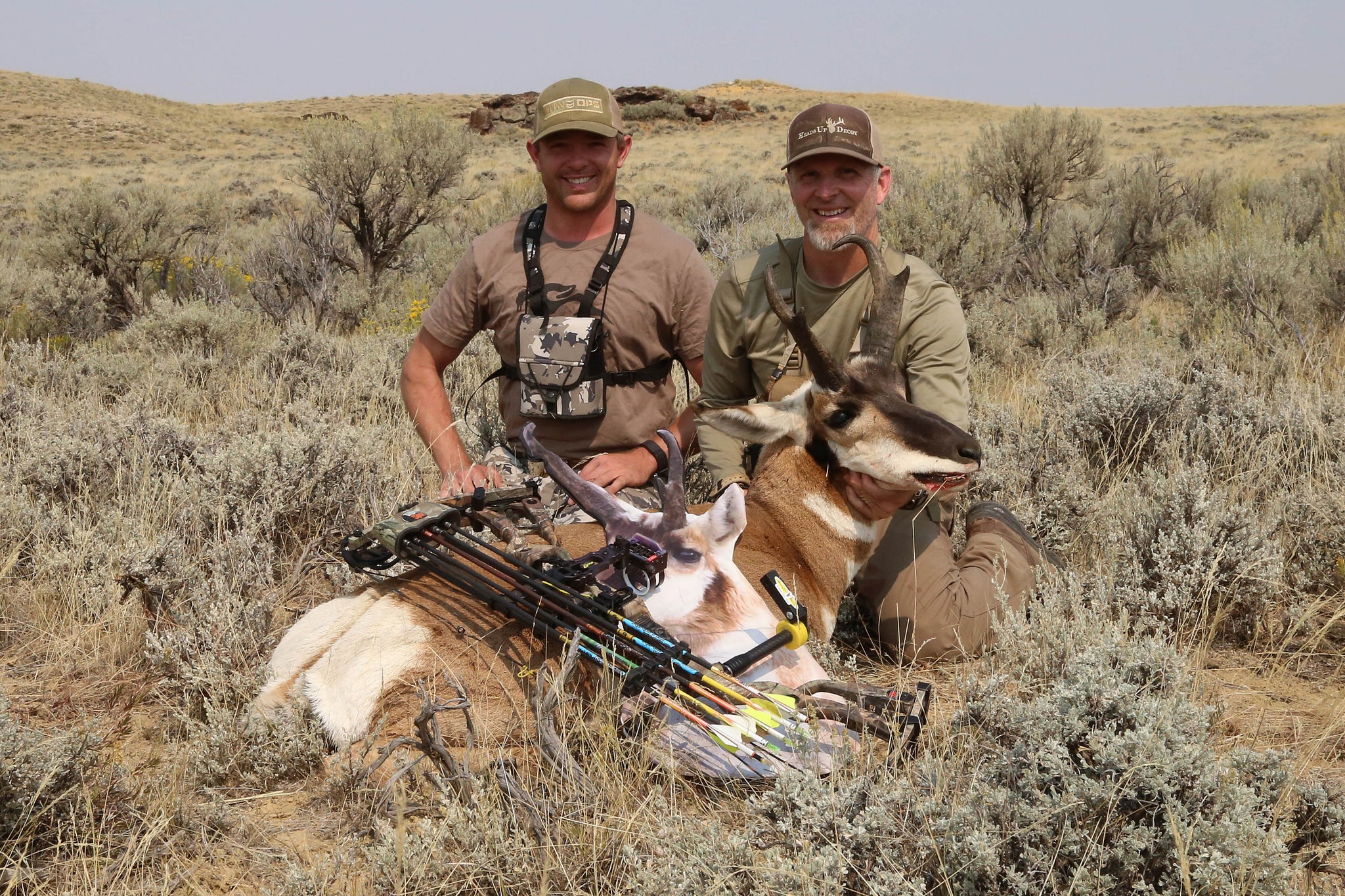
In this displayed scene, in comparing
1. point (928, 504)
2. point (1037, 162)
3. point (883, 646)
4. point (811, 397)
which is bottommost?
point (883, 646)

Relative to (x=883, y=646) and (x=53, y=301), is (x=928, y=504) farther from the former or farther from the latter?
(x=53, y=301)

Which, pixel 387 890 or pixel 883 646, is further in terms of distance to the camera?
pixel 883 646

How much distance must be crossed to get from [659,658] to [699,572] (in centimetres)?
72

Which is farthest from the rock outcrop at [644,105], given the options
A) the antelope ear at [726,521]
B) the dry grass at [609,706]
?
the antelope ear at [726,521]

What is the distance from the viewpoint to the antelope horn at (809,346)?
155 inches

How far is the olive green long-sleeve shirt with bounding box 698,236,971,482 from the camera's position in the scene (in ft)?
14.9

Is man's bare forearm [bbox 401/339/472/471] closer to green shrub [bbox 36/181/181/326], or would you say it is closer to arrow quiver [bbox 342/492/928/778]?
arrow quiver [bbox 342/492/928/778]

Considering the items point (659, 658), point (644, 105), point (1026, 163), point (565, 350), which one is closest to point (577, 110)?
point (565, 350)

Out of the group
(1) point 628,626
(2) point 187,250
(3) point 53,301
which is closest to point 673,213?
(2) point 187,250

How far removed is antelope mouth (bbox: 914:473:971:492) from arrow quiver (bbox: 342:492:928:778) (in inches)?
29.4

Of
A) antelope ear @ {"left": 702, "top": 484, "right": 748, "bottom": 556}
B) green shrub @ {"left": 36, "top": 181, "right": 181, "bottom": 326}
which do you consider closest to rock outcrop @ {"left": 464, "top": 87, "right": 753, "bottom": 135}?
green shrub @ {"left": 36, "top": 181, "right": 181, "bottom": 326}

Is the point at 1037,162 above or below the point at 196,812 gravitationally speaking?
above

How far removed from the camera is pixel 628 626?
10.1 feet

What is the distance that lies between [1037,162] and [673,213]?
655 cm
